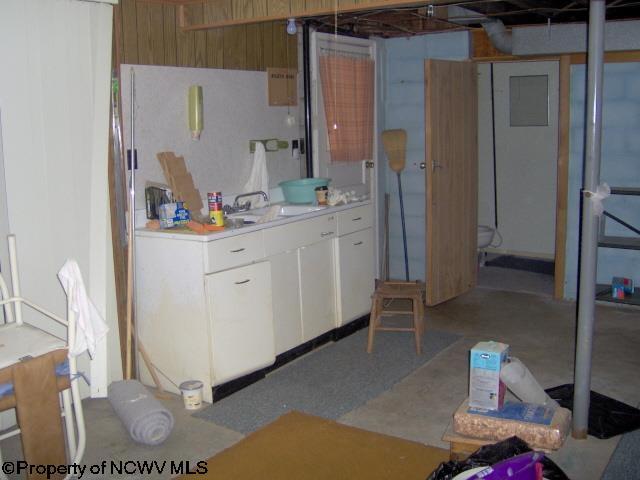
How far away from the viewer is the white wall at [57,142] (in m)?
3.29

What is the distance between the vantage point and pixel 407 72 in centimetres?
570

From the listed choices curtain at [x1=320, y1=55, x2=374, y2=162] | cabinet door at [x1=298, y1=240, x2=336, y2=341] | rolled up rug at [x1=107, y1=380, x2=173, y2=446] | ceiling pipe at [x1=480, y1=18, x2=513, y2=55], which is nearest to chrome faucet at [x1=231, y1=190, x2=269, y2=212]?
cabinet door at [x1=298, y1=240, x2=336, y2=341]

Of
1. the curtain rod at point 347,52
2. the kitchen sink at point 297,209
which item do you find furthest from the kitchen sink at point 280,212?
the curtain rod at point 347,52

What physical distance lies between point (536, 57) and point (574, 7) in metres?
0.90

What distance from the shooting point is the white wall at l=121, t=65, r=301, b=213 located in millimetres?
3852

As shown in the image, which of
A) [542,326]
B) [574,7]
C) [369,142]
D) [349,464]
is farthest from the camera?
[369,142]

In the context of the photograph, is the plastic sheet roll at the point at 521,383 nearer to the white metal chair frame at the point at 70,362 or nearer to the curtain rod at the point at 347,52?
the white metal chair frame at the point at 70,362

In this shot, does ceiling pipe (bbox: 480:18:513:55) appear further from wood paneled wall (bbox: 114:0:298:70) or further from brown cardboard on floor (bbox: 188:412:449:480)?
brown cardboard on floor (bbox: 188:412:449:480)

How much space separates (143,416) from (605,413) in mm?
2149

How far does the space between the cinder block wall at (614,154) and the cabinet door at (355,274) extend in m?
1.67

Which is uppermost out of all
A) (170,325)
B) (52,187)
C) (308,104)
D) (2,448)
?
(308,104)

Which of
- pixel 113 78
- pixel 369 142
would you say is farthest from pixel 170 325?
pixel 369 142

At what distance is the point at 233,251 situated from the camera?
367 cm

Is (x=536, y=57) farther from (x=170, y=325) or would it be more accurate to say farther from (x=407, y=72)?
(x=170, y=325)
